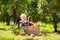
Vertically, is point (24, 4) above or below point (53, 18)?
above

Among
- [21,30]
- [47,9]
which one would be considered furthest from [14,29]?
[47,9]

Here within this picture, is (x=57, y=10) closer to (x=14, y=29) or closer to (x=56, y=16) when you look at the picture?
(x=56, y=16)

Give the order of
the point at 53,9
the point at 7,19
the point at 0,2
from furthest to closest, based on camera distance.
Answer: the point at 7,19, the point at 0,2, the point at 53,9

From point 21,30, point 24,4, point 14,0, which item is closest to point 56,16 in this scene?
point 24,4

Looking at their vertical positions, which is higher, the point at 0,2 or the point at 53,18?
the point at 0,2

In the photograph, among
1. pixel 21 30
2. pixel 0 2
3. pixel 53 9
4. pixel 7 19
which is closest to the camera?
pixel 21 30

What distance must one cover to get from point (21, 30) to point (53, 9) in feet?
24.0

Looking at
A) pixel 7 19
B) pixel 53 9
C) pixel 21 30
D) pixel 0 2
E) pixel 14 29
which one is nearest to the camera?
pixel 21 30

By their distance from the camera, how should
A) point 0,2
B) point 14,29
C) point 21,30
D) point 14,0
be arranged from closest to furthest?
point 21,30 → point 14,29 → point 14,0 → point 0,2

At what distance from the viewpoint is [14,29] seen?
10.9 metres

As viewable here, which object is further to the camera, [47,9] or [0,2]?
[0,2]

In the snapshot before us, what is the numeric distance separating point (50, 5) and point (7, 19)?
9.85m

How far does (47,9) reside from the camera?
53.0 ft

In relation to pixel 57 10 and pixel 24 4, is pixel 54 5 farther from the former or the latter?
pixel 24 4
